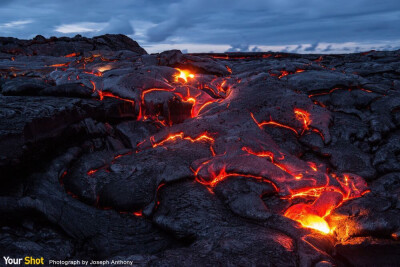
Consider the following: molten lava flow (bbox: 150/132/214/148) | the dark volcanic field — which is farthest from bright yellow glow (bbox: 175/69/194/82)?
molten lava flow (bbox: 150/132/214/148)

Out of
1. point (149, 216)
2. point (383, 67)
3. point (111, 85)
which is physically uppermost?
point (383, 67)

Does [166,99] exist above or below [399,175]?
above

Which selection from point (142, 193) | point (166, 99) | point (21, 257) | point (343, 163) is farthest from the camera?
point (166, 99)

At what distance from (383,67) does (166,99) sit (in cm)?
672

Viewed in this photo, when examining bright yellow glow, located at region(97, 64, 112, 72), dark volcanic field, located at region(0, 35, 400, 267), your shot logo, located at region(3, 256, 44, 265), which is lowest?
your shot logo, located at region(3, 256, 44, 265)

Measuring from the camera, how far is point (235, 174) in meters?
4.05

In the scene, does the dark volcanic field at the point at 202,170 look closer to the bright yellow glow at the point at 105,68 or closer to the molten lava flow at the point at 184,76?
the molten lava flow at the point at 184,76

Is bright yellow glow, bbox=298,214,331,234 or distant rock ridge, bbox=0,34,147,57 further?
distant rock ridge, bbox=0,34,147,57

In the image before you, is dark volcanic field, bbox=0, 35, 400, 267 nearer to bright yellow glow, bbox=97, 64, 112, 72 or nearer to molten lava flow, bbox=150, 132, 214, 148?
molten lava flow, bbox=150, 132, 214, 148

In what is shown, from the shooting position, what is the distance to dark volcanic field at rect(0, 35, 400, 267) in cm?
308

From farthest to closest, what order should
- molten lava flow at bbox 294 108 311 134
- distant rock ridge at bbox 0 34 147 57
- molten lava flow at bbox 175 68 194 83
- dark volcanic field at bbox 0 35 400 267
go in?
distant rock ridge at bbox 0 34 147 57, molten lava flow at bbox 175 68 194 83, molten lava flow at bbox 294 108 311 134, dark volcanic field at bbox 0 35 400 267

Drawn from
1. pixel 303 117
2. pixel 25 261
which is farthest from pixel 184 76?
pixel 25 261

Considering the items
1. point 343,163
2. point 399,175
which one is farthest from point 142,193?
point 399,175

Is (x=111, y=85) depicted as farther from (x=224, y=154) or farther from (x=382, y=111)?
(x=382, y=111)
